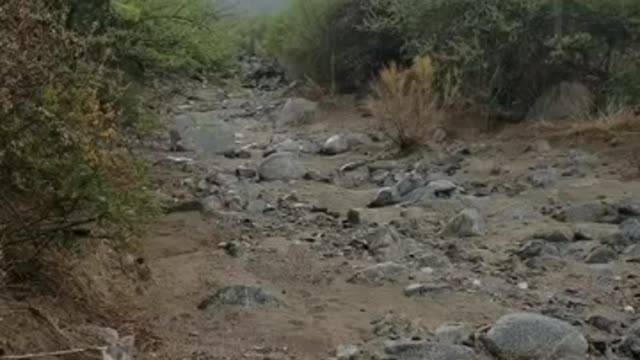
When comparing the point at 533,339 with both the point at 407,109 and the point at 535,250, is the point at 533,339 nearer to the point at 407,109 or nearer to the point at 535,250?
the point at 535,250

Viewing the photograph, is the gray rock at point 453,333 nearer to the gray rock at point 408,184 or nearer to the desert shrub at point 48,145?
the desert shrub at point 48,145

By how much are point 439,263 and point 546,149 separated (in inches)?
309

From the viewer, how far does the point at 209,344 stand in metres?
7.68

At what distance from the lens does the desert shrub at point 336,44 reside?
25.9 metres

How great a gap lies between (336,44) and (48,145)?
20.5 metres

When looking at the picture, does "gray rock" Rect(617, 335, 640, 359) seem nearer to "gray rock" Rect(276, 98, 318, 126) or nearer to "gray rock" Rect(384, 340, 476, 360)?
"gray rock" Rect(384, 340, 476, 360)

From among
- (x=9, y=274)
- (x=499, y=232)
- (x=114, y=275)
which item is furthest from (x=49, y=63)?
(x=499, y=232)

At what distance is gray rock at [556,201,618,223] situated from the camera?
12.4 m

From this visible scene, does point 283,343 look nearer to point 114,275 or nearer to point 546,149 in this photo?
point 114,275

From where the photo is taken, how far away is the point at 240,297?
8758mm

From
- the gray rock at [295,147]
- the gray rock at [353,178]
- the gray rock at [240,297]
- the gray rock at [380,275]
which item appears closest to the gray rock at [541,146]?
the gray rock at [353,178]

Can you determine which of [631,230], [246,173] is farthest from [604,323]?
[246,173]

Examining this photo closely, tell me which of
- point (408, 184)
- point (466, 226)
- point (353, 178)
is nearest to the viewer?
point (466, 226)

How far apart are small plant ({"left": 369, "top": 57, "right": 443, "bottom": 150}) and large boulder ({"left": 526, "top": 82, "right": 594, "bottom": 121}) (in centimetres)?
233
